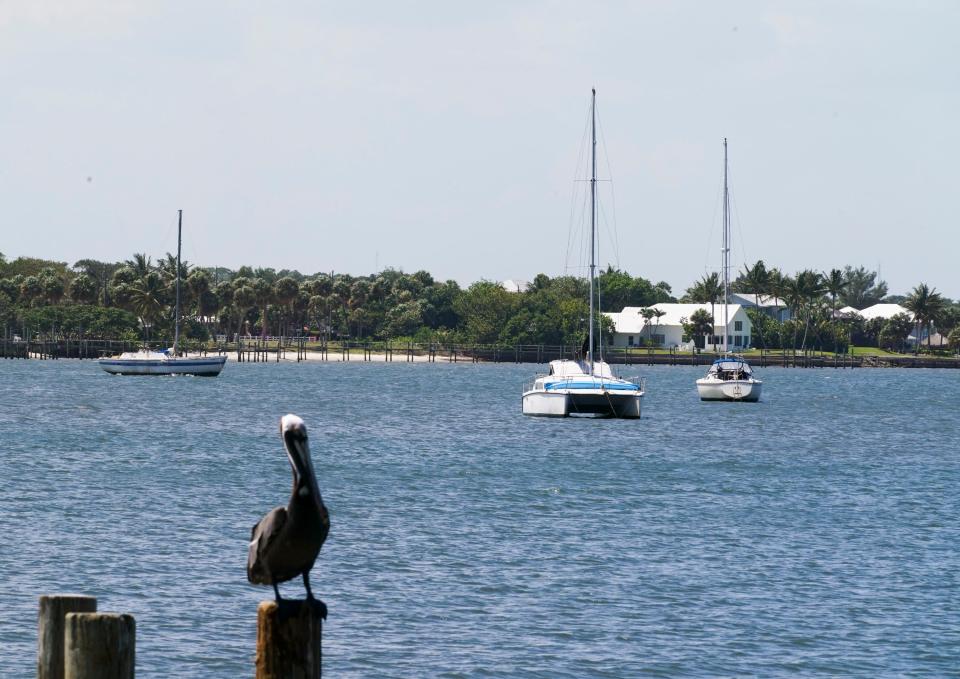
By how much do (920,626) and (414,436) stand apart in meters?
50.3

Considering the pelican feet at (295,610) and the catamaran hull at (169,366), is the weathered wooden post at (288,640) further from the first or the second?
the catamaran hull at (169,366)

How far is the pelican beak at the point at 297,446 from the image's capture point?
477 inches

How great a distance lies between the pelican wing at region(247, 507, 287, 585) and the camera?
12688 mm

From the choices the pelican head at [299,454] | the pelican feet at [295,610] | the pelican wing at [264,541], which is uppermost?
the pelican head at [299,454]

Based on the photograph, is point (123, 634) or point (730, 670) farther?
point (730, 670)

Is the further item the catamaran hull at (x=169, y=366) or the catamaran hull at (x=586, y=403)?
the catamaran hull at (x=169, y=366)

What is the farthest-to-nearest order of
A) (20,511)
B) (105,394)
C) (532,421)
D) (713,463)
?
(105,394) < (532,421) < (713,463) < (20,511)

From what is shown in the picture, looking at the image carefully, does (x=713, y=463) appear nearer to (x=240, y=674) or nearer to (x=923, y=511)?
(x=923, y=511)

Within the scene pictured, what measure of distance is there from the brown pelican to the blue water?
404 inches

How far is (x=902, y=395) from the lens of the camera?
141 meters

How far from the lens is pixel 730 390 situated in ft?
352

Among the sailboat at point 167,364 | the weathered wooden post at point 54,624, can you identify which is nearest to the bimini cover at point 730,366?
the sailboat at point 167,364

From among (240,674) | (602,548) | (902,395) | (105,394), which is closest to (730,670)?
(240,674)

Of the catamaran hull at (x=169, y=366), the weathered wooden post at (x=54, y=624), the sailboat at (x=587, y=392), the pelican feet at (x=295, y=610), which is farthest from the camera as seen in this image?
the catamaran hull at (x=169, y=366)
